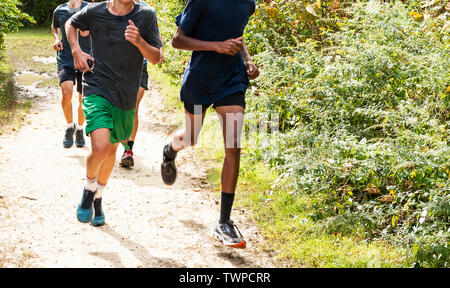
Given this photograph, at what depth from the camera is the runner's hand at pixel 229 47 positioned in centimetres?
448

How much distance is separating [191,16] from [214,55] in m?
0.37

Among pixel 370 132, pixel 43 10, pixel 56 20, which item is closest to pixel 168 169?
pixel 370 132

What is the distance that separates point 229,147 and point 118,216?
1522mm

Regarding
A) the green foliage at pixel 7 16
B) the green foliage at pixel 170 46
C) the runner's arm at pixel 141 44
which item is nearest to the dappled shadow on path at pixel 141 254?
the runner's arm at pixel 141 44

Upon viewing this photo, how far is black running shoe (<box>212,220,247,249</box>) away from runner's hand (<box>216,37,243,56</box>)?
1422mm

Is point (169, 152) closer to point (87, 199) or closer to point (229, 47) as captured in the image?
point (87, 199)

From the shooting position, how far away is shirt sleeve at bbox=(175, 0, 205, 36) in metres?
4.57

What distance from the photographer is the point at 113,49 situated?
4758 mm

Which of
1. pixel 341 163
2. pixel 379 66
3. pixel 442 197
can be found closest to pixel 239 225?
pixel 341 163

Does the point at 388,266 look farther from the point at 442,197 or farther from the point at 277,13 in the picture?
the point at 277,13

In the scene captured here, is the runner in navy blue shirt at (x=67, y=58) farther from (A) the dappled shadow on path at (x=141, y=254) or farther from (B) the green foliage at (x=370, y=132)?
(A) the dappled shadow on path at (x=141, y=254)

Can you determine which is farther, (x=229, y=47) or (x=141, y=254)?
(x=141, y=254)

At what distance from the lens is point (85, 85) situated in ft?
15.9

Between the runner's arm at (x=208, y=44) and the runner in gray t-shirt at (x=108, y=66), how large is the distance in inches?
10.6
